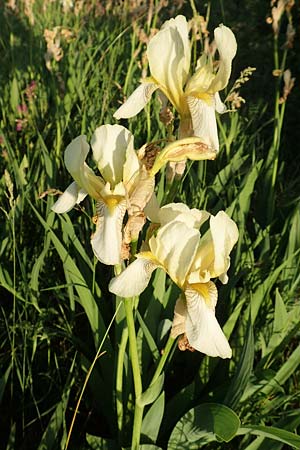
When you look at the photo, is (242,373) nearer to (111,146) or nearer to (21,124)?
(111,146)

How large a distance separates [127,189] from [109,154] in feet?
0.22

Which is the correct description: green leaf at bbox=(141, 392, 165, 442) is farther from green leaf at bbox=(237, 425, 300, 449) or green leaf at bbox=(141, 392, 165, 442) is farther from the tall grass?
green leaf at bbox=(237, 425, 300, 449)

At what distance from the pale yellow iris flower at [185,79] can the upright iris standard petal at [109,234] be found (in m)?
0.20

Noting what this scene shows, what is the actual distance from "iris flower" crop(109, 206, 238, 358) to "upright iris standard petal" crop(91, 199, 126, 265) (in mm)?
46

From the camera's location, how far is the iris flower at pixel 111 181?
0.86 meters

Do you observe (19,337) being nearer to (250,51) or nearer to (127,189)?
(127,189)

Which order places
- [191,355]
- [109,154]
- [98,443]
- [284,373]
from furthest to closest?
[191,355] < [284,373] < [98,443] < [109,154]

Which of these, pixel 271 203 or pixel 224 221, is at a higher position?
pixel 224 221

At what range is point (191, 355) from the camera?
1.54 meters

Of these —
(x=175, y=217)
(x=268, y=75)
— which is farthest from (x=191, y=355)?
(x=268, y=75)

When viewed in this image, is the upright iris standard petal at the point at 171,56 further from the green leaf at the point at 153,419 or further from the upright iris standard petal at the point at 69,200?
the green leaf at the point at 153,419

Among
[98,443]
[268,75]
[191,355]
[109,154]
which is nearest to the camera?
[109,154]

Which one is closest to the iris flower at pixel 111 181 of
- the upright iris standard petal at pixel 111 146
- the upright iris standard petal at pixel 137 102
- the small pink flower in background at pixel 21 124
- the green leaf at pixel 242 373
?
the upright iris standard petal at pixel 111 146

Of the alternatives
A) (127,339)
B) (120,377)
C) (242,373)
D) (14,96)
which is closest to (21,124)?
(14,96)
